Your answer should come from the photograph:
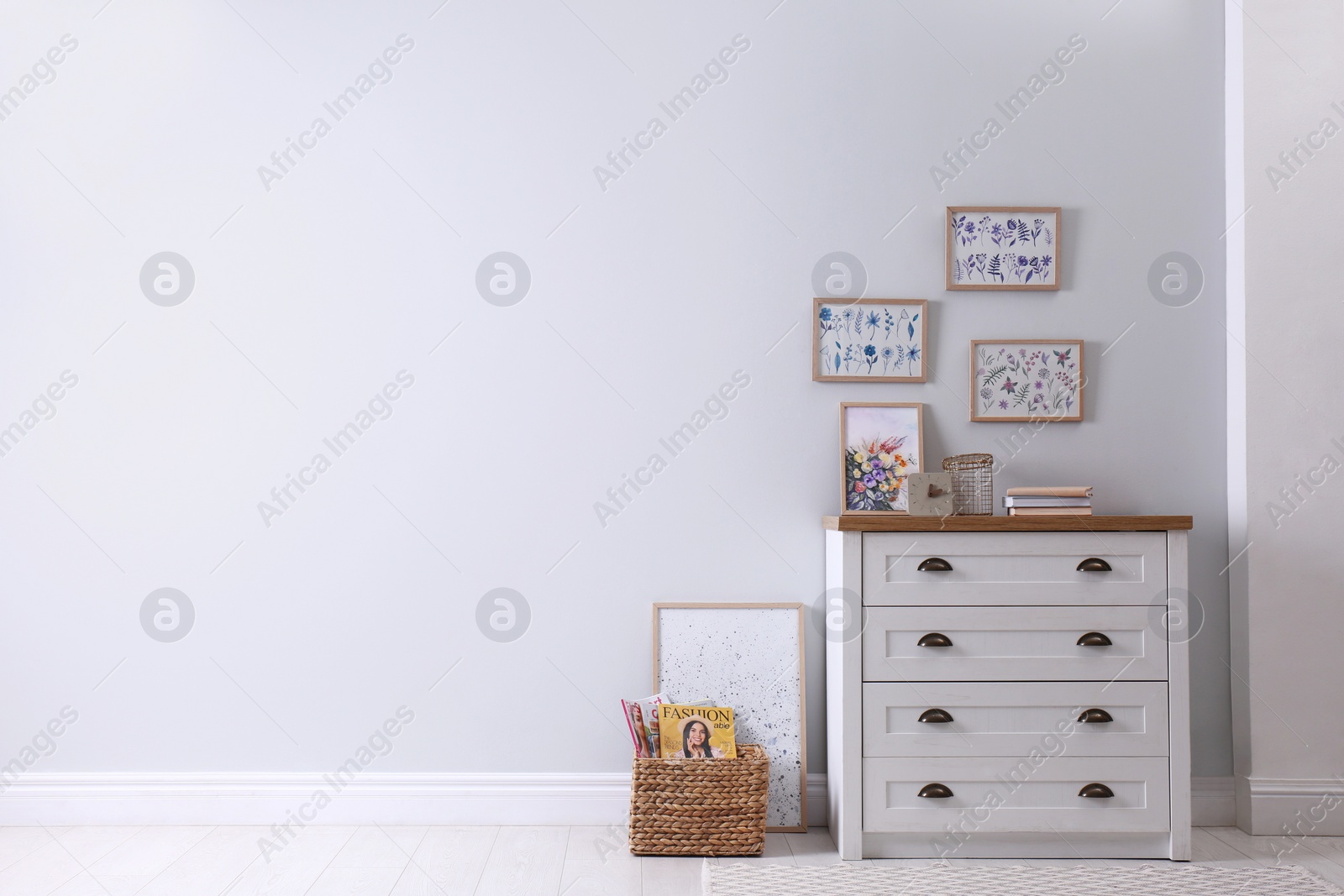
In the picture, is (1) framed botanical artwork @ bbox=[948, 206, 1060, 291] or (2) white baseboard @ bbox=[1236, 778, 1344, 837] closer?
(2) white baseboard @ bbox=[1236, 778, 1344, 837]

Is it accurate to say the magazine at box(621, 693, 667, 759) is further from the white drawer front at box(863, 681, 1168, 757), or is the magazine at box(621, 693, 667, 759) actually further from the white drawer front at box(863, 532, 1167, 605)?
the white drawer front at box(863, 532, 1167, 605)

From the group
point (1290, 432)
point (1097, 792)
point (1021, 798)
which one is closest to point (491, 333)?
point (1021, 798)

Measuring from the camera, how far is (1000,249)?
2.47 meters

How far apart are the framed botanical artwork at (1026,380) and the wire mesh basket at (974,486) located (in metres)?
0.19

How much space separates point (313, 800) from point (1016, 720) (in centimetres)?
191

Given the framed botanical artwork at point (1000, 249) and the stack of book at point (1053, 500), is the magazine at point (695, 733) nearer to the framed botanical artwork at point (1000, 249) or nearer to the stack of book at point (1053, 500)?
the stack of book at point (1053, 500)

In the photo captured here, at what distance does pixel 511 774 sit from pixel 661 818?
1.56 ft

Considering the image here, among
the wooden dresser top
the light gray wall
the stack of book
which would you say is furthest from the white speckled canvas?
the stack of book

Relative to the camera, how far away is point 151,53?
245 centimetres

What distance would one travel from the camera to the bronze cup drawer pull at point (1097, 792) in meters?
2.08

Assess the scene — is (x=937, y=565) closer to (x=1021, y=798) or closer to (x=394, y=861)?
(x=1021, y=798)

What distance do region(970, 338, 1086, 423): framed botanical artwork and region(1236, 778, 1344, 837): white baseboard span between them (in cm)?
117

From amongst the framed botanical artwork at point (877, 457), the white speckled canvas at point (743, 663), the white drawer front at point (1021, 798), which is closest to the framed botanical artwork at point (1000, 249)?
the framed botanical artwork at point (877, 457)

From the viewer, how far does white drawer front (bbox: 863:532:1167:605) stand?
2113 millimetres
